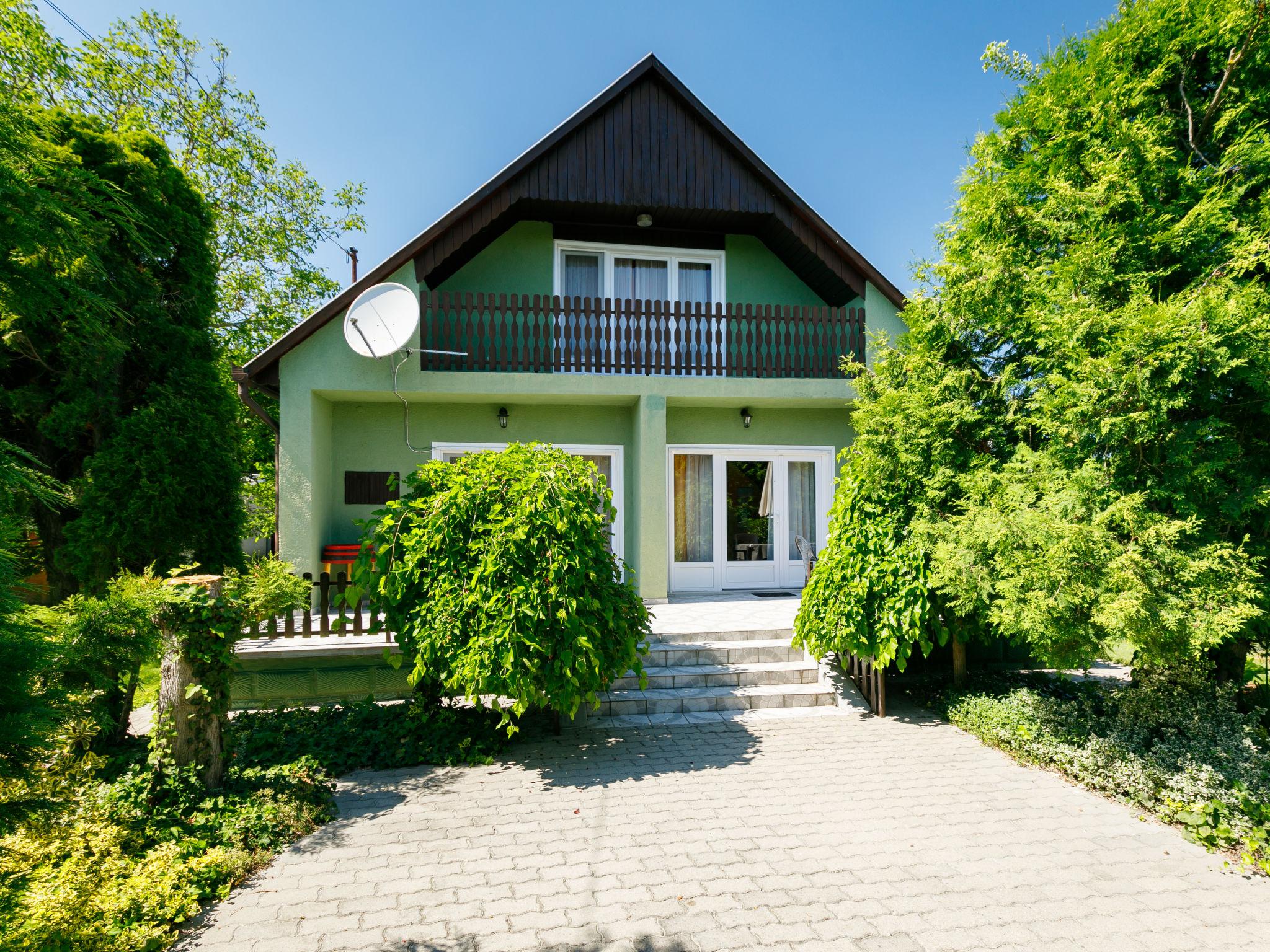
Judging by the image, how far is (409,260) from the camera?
8.80 m

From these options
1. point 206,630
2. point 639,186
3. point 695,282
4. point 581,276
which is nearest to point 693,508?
point 695,282

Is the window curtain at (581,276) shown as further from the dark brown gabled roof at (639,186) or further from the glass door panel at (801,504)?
the glass door panel at (801,504)

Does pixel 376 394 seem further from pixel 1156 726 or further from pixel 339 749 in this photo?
pixel 1156 726

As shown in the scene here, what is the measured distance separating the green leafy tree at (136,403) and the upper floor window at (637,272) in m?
5.38

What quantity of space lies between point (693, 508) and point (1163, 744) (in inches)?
270

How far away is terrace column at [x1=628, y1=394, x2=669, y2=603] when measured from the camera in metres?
9.19

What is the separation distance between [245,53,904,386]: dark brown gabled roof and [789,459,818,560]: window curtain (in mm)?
3103

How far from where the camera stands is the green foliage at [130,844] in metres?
2.67

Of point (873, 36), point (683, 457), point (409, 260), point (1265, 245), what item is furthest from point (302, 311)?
point (1265, 245)

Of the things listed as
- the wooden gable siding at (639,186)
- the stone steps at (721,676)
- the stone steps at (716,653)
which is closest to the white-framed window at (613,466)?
the stone steps at (716,653)

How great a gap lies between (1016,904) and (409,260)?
9.48 m

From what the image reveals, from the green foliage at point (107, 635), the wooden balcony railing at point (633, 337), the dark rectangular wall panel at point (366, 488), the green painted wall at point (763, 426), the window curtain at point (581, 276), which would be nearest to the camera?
the green foliage at point (107, 635)

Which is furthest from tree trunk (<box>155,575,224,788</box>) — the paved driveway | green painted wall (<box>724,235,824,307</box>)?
green painted wall (<box>724,235,824,307</box>)

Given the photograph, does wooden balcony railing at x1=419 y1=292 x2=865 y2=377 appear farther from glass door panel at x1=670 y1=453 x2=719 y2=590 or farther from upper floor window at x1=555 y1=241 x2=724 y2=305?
glass door panel at x1=670 y1=453 x2=719 y2=590
